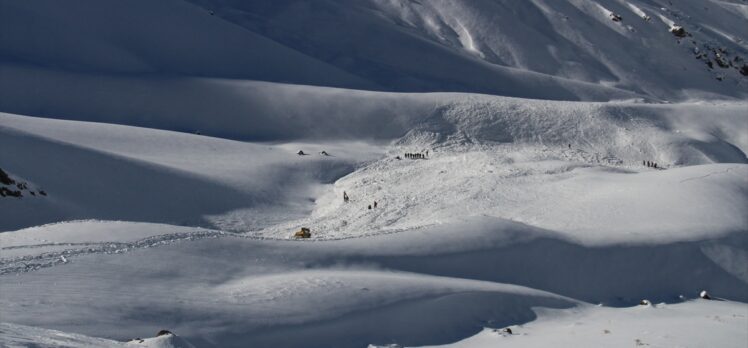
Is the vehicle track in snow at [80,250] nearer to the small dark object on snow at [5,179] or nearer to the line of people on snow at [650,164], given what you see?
the small dark object on snow at [5,179]

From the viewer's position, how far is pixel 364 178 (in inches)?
1160

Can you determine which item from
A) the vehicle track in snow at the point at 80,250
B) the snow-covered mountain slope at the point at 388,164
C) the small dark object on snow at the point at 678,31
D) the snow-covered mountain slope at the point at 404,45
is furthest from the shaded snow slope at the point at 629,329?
the small dark object on snow at the point at 678,31

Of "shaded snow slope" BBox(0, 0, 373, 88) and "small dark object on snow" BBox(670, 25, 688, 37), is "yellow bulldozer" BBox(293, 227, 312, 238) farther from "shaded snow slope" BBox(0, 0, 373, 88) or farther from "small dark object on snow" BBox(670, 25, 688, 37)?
"small dark object on snow" BBox(670, 25, 688, 37)

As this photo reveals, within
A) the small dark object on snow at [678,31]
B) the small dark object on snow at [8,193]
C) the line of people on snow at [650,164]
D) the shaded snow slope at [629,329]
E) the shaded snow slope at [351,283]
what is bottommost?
the shaded snow slope at [629,329]

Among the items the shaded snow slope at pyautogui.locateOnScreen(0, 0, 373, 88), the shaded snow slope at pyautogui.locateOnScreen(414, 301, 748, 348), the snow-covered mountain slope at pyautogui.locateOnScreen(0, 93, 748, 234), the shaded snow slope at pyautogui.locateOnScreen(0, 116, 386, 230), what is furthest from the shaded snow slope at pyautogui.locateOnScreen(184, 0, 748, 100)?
the shaded snow slope at pyautogui.locateOnScreen(414, 301, 748, 348)

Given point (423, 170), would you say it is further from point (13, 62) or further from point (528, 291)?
point (13, 62)

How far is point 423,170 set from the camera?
2948cm

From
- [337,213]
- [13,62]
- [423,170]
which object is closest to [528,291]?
[337,213]

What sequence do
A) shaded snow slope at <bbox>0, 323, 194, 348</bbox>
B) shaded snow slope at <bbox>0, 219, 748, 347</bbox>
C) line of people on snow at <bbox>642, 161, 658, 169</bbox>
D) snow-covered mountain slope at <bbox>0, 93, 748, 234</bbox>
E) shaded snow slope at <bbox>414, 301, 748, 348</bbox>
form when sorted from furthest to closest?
line of people on snow at <bbox>642, 161, 658, 169</bbox> → snow-covered mountain slope at <bbox>0, 93, 748, 234</bbox> → shaded snow slope at <bbox>414, 301, 748, 348</bbox> → shaded snow slope at <bbox>0, 219, 748, 347</bbox> → shaded snow slope at <bbox>0, 323, 194, 348</bbox>

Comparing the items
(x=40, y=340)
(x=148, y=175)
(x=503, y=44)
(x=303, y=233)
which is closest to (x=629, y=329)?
(x=303, y=233)

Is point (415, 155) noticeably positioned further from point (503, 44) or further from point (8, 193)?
point (503, 44)

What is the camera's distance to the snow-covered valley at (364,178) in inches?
599

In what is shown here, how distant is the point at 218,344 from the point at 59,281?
107 inches

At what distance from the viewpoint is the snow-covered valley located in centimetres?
1523
